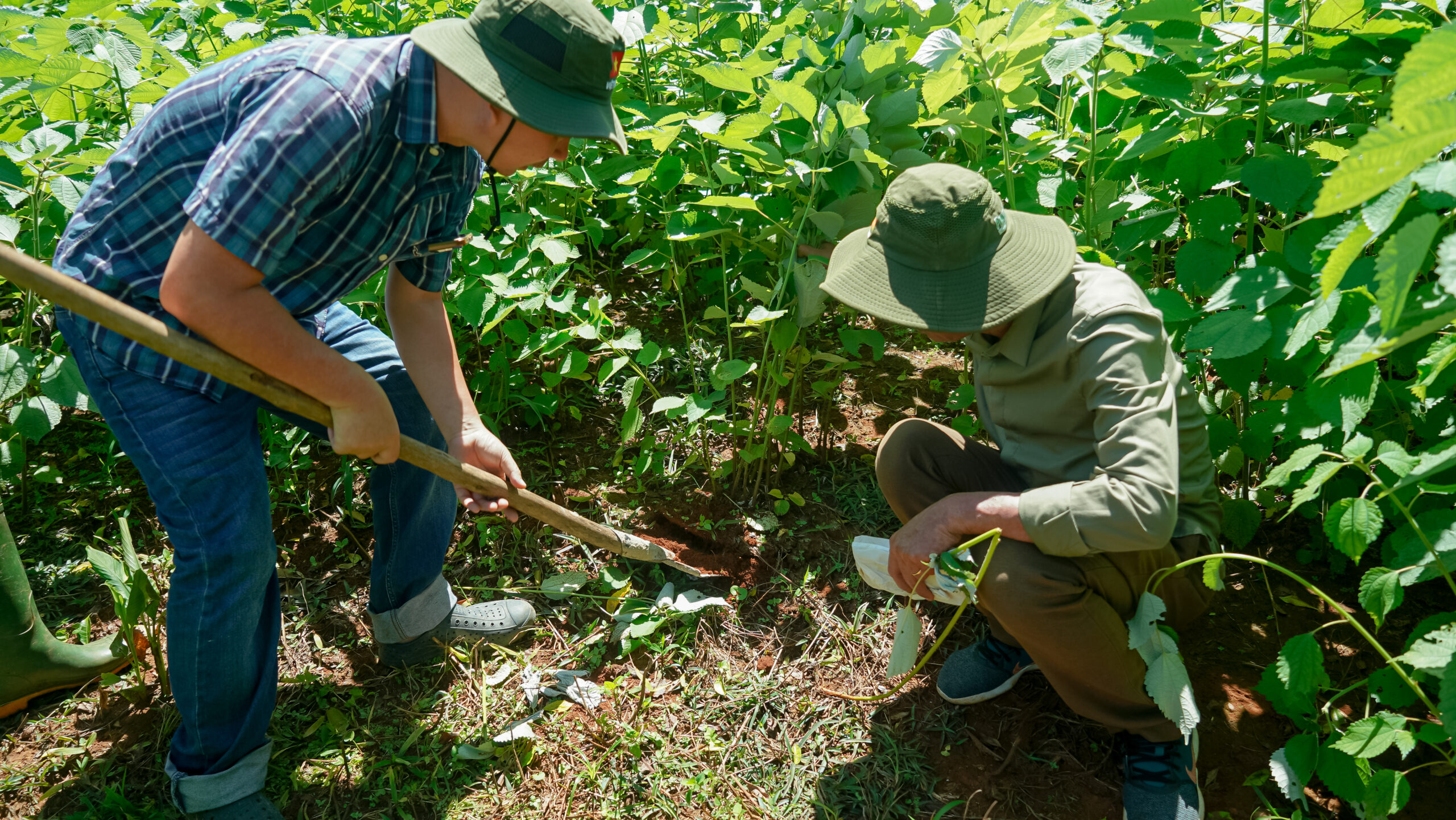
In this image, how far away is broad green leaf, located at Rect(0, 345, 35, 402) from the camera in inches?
84.9

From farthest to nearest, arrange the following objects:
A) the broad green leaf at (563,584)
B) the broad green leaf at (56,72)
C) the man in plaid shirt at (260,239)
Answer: the broad green leaf at (563,584) < the broad green leaf at (56,72) < the man in plaid shirt at (260,239)

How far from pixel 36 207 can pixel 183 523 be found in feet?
3.69

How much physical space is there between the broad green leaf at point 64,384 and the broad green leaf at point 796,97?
1763mm

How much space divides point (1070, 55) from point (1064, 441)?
2.39 feet

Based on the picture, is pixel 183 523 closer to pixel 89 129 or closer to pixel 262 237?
pixel 262 237

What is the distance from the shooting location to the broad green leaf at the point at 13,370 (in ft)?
7.07

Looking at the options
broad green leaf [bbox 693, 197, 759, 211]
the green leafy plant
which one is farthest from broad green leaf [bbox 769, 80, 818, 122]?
the green leafy plant

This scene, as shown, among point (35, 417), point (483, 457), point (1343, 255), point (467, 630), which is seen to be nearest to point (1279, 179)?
point (1343, 255)

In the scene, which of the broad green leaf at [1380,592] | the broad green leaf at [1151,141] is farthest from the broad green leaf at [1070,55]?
the broad green leaf at [1380,592]

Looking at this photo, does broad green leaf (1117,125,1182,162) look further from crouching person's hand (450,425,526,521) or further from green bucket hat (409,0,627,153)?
crouching person's hand (450,425,526,521)

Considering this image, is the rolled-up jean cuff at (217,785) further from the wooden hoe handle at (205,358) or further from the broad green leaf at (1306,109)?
the broad green leaf at (1306,109)

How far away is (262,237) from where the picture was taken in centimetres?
134

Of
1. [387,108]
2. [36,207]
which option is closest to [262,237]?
[387,108]

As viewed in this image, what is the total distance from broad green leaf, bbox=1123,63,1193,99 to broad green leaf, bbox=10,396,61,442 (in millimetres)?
2599
